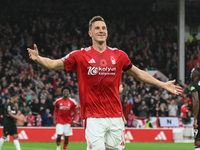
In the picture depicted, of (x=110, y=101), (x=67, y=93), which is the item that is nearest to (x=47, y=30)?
(x=67, y=93)

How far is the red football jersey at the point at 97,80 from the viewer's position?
6.41 m

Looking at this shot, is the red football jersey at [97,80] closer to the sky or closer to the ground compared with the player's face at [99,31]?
closer to the ground

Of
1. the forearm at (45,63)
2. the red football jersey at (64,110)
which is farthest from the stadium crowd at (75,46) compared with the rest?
the forearm at (45,63)

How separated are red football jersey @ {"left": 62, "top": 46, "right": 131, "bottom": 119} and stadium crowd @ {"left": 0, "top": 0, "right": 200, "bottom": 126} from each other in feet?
47.9

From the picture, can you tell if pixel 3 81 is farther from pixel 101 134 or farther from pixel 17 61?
pixel 101 134

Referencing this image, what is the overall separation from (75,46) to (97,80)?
23.0m

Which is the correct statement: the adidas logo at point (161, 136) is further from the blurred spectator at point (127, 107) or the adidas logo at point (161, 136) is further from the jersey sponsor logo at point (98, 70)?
the jersey sponsor logo at point (98, 70)

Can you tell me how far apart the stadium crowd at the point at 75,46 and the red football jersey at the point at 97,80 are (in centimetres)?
1460

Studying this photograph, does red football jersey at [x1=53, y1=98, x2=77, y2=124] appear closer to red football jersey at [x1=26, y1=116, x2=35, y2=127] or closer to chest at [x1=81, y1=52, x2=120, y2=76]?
red football jersey at [x1=26, y1=116, x2=35, y2=127]

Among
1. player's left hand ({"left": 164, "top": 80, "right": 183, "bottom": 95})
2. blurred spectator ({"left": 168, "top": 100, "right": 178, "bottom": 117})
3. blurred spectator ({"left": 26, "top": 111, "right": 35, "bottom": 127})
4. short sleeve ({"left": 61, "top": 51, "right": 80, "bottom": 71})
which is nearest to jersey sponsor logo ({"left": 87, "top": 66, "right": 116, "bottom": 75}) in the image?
short sleeve ({"left": 61, "top": 51, "right": 80, "bottom": 71})

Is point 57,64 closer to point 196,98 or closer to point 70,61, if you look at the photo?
point 70,61

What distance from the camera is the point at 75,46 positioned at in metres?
29.3

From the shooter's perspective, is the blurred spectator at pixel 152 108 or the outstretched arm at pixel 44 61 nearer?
the outstretched arm at pixel 44 61

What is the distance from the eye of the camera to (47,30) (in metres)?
29.6
